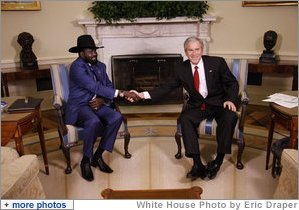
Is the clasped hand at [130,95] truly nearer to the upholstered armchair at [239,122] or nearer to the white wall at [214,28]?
the upholstered armchair at [239,122]

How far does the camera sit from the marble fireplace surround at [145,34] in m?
3.56

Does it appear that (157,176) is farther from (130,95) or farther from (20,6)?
(20,6)

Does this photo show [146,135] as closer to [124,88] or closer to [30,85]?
[124,88]

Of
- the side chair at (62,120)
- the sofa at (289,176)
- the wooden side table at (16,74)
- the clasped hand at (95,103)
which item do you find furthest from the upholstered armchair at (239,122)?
the wooden side table at (16,74)

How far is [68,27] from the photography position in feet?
11.8

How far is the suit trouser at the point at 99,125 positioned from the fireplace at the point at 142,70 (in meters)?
1.34

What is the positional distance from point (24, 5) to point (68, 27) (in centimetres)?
48

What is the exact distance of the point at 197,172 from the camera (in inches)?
87.7

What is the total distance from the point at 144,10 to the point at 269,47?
51.5 inches

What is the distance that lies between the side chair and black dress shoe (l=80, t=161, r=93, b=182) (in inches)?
4.9

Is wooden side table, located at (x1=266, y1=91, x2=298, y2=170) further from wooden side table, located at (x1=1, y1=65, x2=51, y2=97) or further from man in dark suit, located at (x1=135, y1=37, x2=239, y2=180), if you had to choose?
wooden side table, located at (x1=1, y1=65, x2=51, y2=97)

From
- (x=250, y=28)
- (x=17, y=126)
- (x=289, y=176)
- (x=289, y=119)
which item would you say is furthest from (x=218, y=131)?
(x=250, y=28)

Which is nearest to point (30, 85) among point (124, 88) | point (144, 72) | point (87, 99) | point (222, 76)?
point (124, 88)

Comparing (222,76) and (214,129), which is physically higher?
(222,76)
